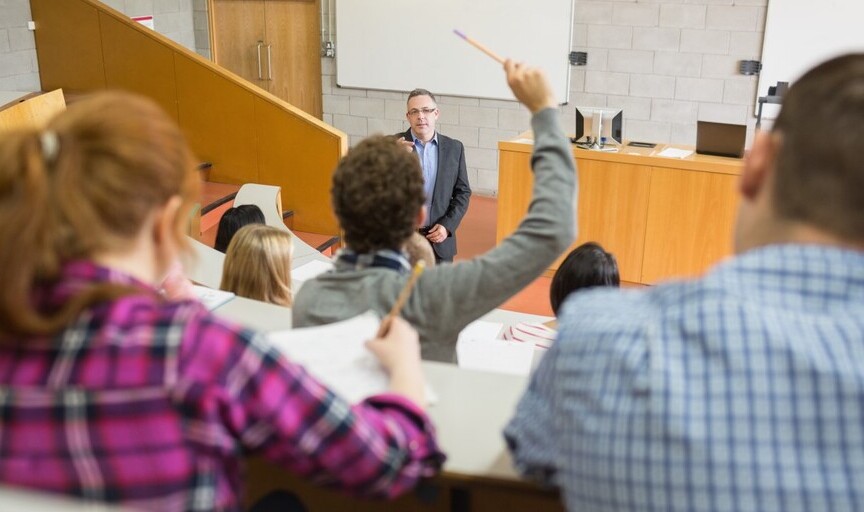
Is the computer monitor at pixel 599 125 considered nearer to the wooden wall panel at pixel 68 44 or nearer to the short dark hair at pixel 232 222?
the short dark hair at pixel 232 222

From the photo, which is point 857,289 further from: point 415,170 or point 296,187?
point 296,187

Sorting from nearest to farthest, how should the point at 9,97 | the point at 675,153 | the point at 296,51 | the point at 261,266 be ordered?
the point at 261,266 → the point at 675,153 → the point at 9,97 → the point at 296,51

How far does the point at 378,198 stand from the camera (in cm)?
157

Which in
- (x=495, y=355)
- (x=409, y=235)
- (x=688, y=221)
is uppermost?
(x=409, y=235)

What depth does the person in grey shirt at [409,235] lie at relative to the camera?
1451 millimetres

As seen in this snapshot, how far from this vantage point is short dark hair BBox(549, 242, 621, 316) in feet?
9.45

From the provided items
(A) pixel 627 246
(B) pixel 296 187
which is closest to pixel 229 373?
(A) pixel 627 246

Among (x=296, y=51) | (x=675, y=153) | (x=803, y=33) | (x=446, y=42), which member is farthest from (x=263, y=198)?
(x=803, y=33)

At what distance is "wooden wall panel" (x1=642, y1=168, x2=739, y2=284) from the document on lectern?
406 cm

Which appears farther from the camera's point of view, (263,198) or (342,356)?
(263,198)

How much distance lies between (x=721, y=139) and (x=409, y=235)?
3.96 m

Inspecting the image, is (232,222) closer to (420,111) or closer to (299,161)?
(420,111)

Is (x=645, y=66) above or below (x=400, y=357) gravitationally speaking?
above

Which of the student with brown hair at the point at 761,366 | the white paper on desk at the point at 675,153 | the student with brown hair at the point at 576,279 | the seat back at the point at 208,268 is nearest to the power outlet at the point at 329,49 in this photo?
the white paper on desk at the point at 675,153
